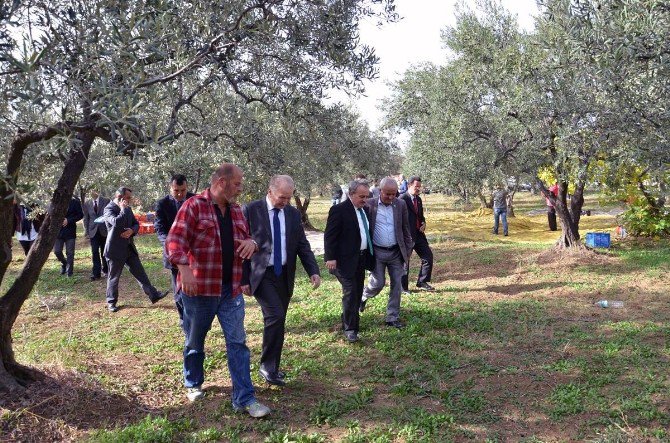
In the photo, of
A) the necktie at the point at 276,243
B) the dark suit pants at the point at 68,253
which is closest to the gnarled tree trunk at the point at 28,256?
the necktie at the point at 276,243

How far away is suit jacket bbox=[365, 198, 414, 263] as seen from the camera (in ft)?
22.8

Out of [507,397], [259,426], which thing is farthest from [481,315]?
[259,426]

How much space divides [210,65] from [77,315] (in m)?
4.47

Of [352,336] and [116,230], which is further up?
[116,230]

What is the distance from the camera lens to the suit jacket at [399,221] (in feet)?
22.8

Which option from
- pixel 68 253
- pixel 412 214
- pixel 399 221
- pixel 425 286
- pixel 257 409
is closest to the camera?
pixel 257 409

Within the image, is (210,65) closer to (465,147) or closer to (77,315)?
(77,315)

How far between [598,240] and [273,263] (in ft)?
32.4

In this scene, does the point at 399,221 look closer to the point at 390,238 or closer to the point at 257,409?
the point at 390,238

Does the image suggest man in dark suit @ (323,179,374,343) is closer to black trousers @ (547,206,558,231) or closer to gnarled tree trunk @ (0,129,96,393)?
gnarled tree trunk @ (0,129,96,393)

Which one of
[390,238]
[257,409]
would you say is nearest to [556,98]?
[390,238]

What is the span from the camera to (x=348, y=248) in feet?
21.0

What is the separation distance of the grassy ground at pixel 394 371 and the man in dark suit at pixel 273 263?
16.9 inches

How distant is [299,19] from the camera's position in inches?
260
